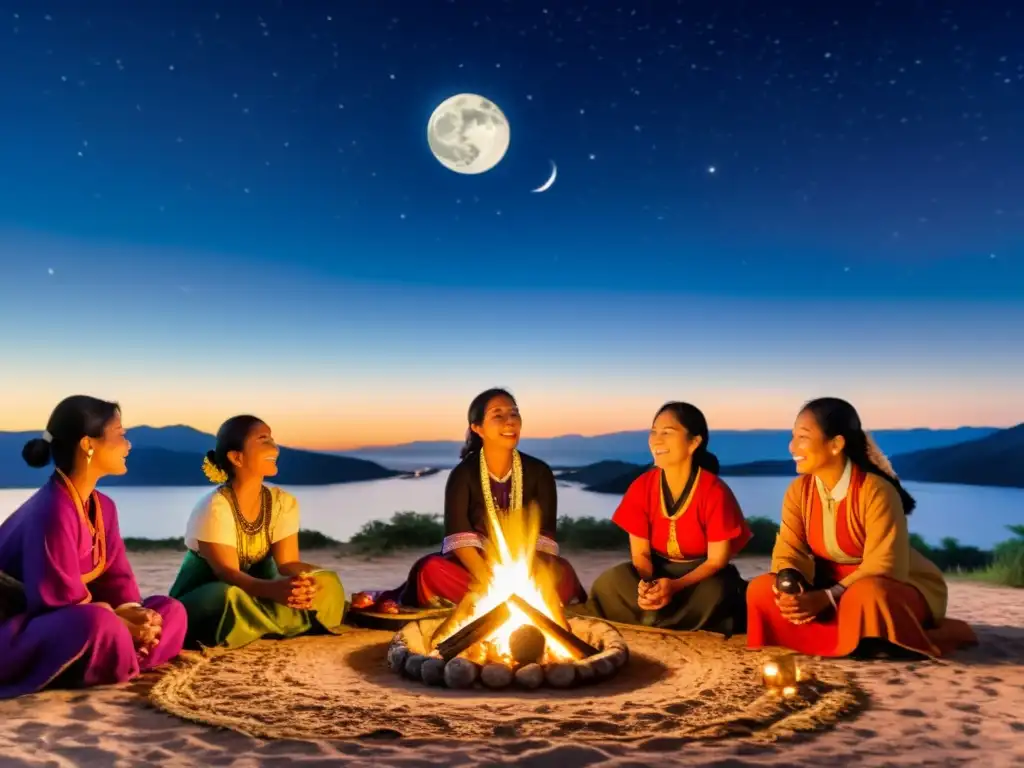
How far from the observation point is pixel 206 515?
6.20 m

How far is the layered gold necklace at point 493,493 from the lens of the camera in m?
6.95

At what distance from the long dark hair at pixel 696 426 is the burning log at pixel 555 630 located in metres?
1.86

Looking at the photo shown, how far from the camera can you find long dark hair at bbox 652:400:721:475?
6.86 m

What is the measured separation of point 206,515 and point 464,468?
1.82 meters

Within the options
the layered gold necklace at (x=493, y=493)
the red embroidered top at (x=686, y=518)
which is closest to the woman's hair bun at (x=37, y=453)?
the layered gold necklace at (x=493, y=493)

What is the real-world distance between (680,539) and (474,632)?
2037 mm

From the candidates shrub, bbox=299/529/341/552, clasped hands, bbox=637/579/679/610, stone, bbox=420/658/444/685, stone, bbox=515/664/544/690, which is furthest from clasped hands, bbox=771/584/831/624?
shrub, bbox=299/529/341/552

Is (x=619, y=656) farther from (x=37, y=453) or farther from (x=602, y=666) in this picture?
(x=37, y=453)

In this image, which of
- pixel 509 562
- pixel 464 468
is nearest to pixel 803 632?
pixel 509 562

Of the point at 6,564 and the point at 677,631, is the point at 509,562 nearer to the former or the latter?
the point at 677,631

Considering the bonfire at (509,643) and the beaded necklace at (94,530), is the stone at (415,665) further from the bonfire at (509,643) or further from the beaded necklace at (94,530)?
the beaded necklace at (94,530)

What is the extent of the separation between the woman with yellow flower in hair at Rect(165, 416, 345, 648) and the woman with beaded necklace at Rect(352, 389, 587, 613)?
2.42 feet

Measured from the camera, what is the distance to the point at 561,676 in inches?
205

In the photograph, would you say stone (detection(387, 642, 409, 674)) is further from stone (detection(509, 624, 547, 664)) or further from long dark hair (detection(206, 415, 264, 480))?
long dark hair (detection(206, 415, 264, 480))
